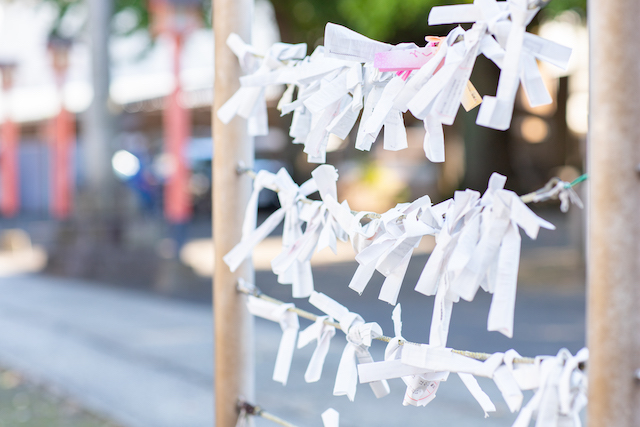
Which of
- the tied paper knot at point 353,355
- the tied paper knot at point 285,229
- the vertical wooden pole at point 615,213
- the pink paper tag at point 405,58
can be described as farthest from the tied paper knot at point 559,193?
the tied paper knot at point 285,229

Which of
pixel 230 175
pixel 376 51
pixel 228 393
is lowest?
pixel 228 393

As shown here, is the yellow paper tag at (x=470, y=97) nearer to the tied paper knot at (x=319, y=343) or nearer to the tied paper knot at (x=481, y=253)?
the tied paper knot at (x=481, y=253)

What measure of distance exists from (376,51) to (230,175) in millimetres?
556

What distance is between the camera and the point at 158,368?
366 cm

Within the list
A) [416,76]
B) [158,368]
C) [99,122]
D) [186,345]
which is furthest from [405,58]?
[99,122]

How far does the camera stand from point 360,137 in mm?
1063

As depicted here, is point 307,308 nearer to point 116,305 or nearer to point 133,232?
point 116,305

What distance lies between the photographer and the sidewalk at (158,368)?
9.57 feet

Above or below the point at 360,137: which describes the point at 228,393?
below

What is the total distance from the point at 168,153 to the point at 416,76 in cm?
1183

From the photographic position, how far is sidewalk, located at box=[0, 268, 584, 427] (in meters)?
2.92

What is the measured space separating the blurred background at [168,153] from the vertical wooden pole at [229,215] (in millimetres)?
71

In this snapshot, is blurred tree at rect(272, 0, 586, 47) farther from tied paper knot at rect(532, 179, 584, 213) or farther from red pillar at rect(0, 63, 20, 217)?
tied paper knot at rect(532, 179, 584, 213)

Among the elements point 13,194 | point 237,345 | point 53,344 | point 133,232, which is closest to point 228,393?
point 237,345
